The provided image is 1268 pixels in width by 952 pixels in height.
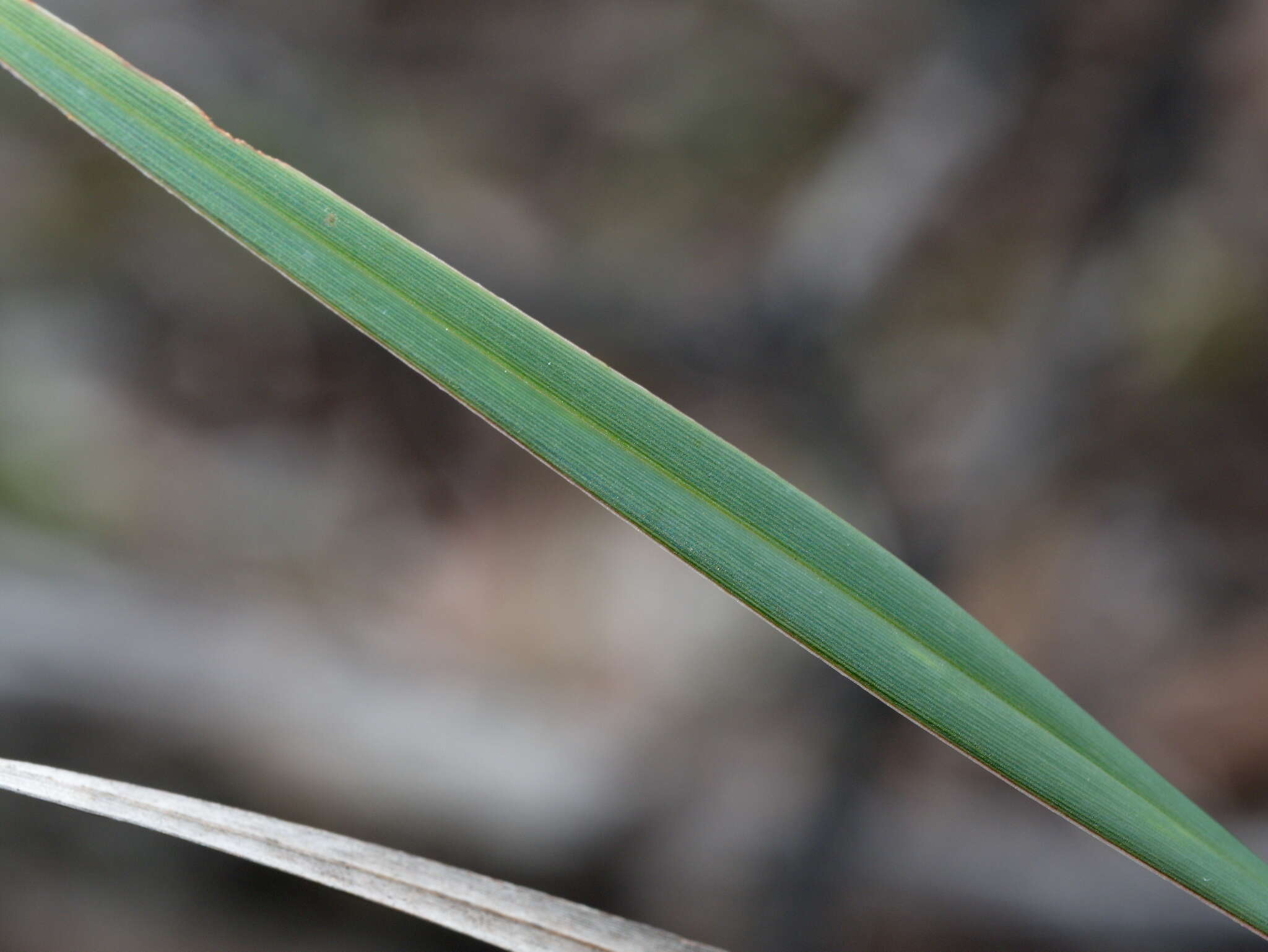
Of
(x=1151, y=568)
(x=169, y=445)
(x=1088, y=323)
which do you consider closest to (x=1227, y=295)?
(x=1088, y=323)

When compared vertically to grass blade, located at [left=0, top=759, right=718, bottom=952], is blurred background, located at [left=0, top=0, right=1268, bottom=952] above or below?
above

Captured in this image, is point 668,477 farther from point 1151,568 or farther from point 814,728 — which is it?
point 1151,568

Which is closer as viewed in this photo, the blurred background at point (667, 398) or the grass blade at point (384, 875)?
the grass blade at point (384, 875)

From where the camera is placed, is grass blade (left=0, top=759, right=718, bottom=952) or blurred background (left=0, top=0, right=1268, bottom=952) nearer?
grass blade (left=0, top=759, right=718, bottom=952)

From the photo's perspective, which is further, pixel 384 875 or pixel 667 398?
pixel 667 398
